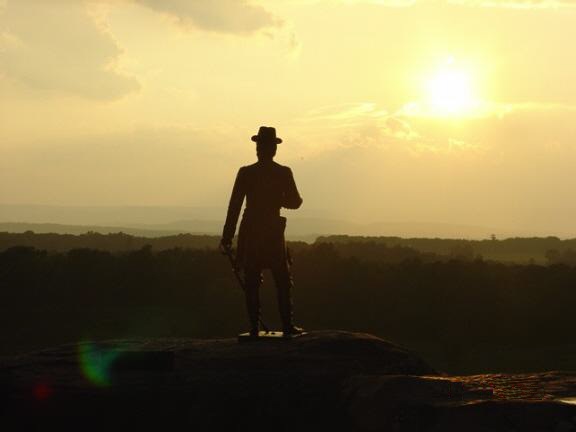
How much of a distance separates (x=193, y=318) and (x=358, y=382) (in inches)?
1382

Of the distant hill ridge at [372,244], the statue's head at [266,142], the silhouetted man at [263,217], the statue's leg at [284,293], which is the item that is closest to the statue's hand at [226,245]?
the silhouetted man at [263,217]

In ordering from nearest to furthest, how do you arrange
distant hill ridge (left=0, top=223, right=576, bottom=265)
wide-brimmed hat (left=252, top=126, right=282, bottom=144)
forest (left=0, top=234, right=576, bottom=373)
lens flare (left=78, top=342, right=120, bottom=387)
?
lens flare (left=78, top=342, right=120, bottom=387), wide-brimmed hat (left=252, top=126, right=282, bottom=144), forest (left=0, top=234, right=576, bottom=373), distant hill ridge (left=0, top=223, right=576, bottom=265)

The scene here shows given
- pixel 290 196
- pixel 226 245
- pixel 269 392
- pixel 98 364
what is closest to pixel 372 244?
pixel 226 245

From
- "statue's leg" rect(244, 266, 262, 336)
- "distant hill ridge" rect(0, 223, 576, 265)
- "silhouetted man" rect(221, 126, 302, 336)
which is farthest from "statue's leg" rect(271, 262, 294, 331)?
"distant hill ridge" rect(0, 223, 576, 265)

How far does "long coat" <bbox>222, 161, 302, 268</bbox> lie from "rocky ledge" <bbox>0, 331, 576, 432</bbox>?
54.1 inches

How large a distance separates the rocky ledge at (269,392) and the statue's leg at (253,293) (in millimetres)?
515

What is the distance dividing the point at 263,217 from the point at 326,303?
31.4m

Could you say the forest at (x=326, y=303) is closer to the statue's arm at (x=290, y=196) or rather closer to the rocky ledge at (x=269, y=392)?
the statue's arm at (x=290, y=196)

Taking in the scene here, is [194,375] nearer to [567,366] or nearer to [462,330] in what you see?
[567,366]

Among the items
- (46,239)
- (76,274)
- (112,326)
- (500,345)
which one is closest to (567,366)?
(500,345)

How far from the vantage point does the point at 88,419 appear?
12.0 m

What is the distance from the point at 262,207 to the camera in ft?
46.6

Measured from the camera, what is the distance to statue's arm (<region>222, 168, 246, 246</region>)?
46.8ft

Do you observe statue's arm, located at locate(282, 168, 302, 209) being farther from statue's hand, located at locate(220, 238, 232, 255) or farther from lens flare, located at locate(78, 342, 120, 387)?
lens flare, located at locate(78, 342, 120, 387)
